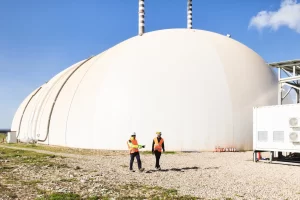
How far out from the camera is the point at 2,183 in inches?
445

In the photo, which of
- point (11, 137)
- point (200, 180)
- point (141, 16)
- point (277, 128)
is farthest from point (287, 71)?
point (11, 137)

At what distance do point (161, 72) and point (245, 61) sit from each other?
789 cm

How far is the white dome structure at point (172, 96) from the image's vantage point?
24.6m

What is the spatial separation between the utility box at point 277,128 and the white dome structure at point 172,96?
6.03 m

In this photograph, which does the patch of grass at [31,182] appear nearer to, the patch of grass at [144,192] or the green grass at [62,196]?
the green grass at [62,196]

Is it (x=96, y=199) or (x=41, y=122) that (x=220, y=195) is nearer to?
(x=96, y=199)

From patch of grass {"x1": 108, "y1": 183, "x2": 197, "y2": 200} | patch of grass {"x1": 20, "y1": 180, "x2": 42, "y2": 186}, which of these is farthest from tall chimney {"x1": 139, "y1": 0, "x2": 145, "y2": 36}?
patch of grass {"x1": 108, "y1": 183, "x2": 197, "y2": 200}

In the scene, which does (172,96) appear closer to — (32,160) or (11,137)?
(32,160)

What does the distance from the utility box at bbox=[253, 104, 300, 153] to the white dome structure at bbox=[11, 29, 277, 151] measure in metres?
6.03

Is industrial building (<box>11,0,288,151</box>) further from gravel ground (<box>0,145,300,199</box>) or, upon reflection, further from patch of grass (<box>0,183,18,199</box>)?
patch of grass (<box>0,183,18,199</box>)

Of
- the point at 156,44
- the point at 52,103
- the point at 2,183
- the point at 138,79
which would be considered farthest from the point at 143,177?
the point at 52,103

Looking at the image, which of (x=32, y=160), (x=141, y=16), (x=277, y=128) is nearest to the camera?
(x=277, y=128)

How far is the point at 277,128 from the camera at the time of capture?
17719 mm

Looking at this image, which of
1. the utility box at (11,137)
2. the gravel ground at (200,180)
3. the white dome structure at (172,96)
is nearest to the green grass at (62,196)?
the gravel ground at (200,180)
